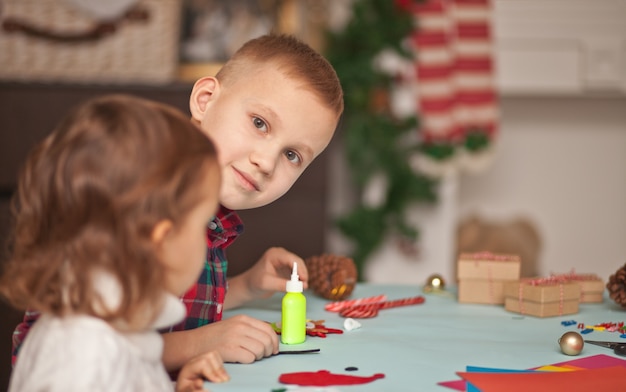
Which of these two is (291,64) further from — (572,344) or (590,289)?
(590,289)

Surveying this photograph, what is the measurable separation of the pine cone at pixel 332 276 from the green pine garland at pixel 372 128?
1445 millimetres

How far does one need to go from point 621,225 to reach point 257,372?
9.07 feet

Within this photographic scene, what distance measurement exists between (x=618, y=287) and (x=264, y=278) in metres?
0.61

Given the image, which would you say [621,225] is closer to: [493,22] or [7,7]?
[493,22]

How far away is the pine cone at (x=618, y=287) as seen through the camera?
1.26m

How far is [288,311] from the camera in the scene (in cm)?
98

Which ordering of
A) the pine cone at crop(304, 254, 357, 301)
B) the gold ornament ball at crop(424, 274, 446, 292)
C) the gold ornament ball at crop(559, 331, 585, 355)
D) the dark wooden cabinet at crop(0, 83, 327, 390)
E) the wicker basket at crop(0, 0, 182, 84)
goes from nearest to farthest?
the gold ornament ball at crop(559, 331, 585, 355), the pine cone at crop(304, 254, 357, 301), the gold ornament ball at crop(424, 274, 446, 292), the dark wooden cabinet at crop(0, 83, 327, 390), the wicker basket at crop(0, 0, 182, 84)

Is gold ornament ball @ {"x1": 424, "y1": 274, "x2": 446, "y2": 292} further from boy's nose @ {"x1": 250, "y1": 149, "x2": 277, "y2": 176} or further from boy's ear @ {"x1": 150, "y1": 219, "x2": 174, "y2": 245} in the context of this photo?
boy's ear @ {"x1": 150, "y1": 219, "x2": 174, "y2": 245}

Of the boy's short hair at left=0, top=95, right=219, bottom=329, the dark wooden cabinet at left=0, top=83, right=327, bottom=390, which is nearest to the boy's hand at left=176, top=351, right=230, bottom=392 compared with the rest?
the boy's short hair at left=0, top=95, right=219, bottom=329

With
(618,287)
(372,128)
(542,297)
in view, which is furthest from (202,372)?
(372,128)

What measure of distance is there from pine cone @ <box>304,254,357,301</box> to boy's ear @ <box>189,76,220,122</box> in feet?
1.22

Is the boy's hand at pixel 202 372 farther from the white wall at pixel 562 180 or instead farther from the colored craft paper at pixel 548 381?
the white wall at pixel 562 180

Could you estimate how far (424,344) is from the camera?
99 cm

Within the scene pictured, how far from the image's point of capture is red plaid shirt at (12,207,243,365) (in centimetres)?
104
